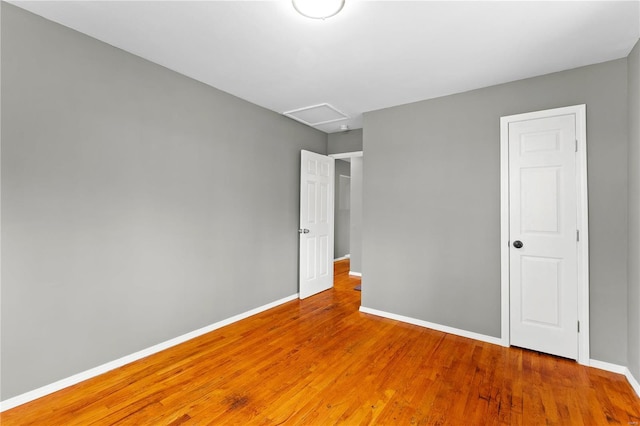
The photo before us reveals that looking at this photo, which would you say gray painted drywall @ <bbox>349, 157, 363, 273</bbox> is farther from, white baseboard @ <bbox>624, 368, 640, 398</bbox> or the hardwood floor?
white baseboard @ <bbox>624, 368, 640, 398</bbox>

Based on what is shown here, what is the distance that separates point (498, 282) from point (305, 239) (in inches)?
97.6

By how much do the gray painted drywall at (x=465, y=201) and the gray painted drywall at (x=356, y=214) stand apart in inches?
84.8

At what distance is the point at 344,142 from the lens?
482 cm

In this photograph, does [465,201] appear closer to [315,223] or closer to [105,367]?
[315,223]

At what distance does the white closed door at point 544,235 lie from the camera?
2613mm

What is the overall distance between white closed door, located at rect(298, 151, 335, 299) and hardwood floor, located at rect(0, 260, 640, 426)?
56.9 inches

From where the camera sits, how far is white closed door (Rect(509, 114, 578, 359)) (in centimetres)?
261

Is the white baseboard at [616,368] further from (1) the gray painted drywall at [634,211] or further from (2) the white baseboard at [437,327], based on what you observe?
(2) the white baseboard at [437,327]

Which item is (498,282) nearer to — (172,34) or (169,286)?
(169,286)

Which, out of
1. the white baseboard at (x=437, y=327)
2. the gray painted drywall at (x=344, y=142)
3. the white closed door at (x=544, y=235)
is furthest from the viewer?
the gray painted drywall at (x=344, y=142)

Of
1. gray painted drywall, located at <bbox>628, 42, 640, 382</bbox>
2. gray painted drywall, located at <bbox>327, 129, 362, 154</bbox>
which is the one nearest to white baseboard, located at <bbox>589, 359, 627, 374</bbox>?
gray painted drywall, located at <bbox>628, 42, 640, 382</bbox>

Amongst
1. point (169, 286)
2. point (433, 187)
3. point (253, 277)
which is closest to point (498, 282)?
point (433, 187)

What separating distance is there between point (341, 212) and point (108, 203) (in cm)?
575

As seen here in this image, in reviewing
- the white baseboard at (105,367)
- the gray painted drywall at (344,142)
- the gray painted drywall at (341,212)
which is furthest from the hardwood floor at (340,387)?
the gray painted drywall at (341,212)
